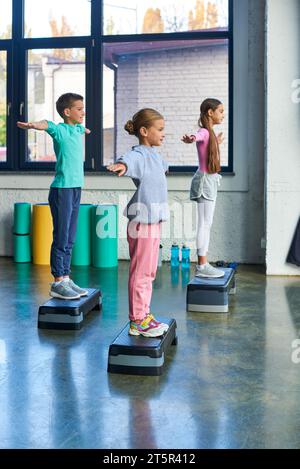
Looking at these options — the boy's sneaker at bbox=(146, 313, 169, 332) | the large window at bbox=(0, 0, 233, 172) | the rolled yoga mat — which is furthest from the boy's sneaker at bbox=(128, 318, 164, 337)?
the large window at bbox=(0, 0, 233, 172)

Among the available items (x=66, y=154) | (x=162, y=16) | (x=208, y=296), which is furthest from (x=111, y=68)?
(x=208, y=296)

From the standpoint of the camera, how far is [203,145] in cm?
523

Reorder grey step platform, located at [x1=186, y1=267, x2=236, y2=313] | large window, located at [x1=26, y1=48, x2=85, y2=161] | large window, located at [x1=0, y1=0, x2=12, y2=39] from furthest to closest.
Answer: large window, located at [x1=0, y1=0, x2=12, y2=39] < large window, located at [x1=26, y1=48, x2=85, y2=161] < grey step platform, located at [x1=186, y1=267, x2=236, y2=313]

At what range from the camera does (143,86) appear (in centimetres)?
770

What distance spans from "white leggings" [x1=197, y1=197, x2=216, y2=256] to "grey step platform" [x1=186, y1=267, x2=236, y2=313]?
348 millimetres

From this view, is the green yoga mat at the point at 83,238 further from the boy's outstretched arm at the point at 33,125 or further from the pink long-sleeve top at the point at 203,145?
the boy's outstretched arm at the point at 33,125

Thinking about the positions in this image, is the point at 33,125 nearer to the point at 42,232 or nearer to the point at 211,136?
the point at 211,136

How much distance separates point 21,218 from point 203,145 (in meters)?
3.06

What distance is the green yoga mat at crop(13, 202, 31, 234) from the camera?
7664 mm

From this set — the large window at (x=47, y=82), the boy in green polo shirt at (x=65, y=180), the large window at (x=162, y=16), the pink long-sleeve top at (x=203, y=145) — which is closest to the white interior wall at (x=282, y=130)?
the large window at (x=162, y=16)

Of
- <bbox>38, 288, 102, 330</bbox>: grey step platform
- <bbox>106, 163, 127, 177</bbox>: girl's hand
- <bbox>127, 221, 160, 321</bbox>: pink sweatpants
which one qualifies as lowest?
<bbox>38, 288, 102, 330</bbox>: grey step platform

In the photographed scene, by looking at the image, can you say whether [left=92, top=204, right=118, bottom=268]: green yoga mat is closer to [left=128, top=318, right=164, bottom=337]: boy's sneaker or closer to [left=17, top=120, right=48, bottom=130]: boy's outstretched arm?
[left=17, top=120, right=48, bottom=130]: boy's outstretched arm

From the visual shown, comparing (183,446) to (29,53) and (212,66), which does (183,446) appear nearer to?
(212,66)
